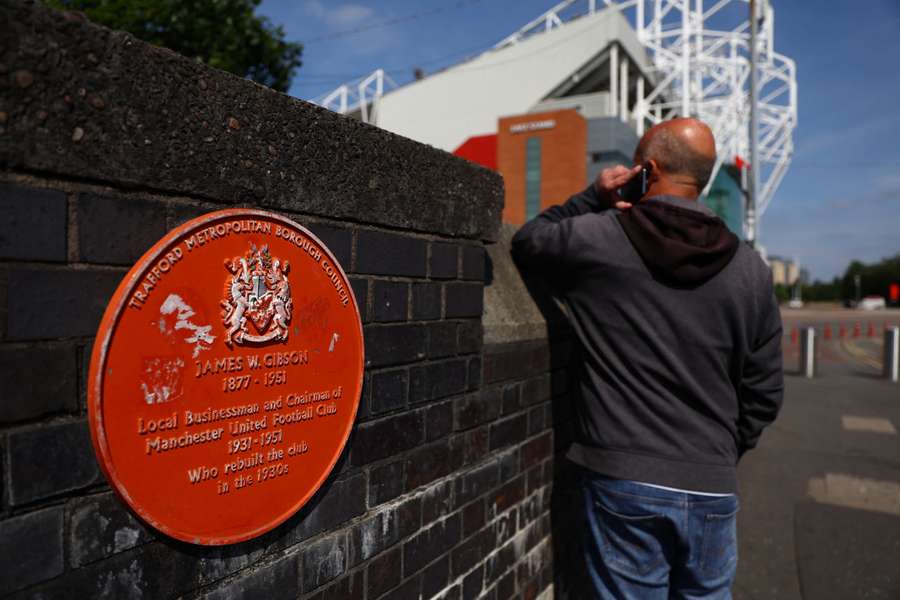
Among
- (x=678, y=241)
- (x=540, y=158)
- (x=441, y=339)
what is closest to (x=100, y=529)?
(x=441, y=339)

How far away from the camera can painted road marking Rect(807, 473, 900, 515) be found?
4.92 meters

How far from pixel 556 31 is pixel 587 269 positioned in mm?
29613

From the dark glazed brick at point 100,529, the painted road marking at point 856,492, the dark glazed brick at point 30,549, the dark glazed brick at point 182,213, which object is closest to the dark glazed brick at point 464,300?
the dark glazed brick at point 182,213

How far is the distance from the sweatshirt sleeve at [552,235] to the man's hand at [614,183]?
0.04m

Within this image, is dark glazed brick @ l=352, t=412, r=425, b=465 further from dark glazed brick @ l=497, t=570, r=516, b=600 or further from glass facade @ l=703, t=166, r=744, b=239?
glass facade @ l=703, t=166, r=744, b=239

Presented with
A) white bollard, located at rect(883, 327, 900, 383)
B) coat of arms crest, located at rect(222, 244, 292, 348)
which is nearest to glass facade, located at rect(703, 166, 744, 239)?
white bollard, located at rect(883, 327, 900, 383)

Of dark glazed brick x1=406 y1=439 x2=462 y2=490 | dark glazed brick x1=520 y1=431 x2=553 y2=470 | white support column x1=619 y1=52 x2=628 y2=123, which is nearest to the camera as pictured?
Answer: dark glazed brick x1=406 y1=439 x2=462 y2=490

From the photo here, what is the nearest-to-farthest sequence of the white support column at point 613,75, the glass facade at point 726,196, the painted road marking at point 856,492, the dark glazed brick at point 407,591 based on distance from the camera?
the dark glazed brick at point 407,591, the painted road marking at point 856,492, the white support column at point 613,75, the glass facade at point 726,196

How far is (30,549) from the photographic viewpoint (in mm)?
1105

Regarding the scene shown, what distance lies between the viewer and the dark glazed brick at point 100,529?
118cm

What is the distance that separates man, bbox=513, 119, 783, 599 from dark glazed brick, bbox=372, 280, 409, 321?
2.22ft

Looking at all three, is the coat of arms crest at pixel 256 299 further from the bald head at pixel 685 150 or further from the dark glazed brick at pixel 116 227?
the bald head at pixel 685 150

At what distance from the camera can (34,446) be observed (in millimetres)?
1113

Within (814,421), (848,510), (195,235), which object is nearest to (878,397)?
(814,421)
